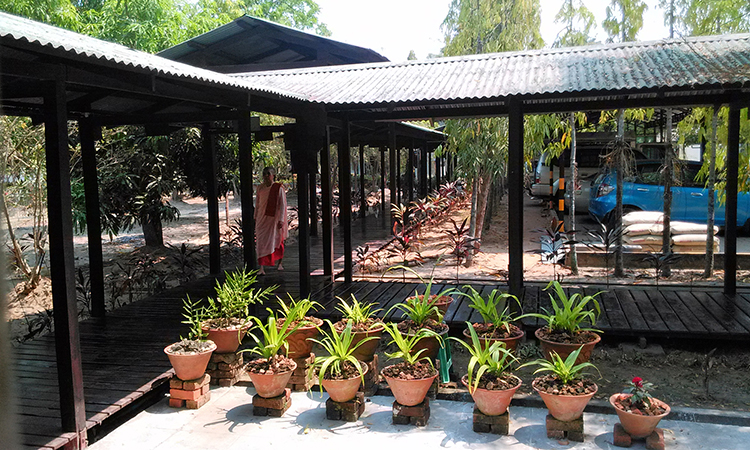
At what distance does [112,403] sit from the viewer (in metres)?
4.18

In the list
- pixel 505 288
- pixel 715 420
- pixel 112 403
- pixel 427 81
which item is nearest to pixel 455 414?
pixel 715 420

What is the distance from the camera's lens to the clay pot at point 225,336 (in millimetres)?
4828

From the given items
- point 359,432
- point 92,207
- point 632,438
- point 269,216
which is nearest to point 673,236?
point 269,216

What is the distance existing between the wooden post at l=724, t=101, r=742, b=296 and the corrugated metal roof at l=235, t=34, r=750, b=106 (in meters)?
0.72

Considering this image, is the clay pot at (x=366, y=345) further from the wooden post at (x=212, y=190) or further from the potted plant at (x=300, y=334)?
the wooden post at (x=212, y=190)

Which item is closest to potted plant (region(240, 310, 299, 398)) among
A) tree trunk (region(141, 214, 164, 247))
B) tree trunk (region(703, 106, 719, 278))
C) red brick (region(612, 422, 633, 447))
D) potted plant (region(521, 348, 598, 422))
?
potted plant (region(521, 348, 598, 422))

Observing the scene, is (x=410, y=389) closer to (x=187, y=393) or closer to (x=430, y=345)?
(x=430, y=345)

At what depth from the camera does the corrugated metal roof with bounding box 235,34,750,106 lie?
5766 millimetres

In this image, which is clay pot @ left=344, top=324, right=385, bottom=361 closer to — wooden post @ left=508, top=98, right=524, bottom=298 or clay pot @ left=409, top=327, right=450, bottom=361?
clay pot @ left=409, top=327, right=450, bottom=361

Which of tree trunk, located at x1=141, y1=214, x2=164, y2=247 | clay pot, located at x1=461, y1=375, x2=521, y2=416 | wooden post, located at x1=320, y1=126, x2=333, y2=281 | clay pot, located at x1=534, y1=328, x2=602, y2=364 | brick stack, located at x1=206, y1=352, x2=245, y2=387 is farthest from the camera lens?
tree trunk, located at x1=141, y1=214, x2=164, y2=247

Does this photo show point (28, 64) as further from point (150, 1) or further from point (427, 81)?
point (150, 1)

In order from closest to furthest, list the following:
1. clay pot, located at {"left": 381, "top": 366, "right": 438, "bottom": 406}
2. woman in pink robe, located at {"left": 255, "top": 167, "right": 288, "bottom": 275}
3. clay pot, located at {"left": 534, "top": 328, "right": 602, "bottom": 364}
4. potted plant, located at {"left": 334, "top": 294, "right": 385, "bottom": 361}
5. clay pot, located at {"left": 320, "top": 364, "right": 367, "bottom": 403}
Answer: clay pot, located at {"left": 381, "top": 366, "right": 438, "bottom": 406} → clay pot, located at {"left": 320, "top": 364, "right": 367, "bottom": 403} → clay pot, located at {"left": 534, "top": 328, "right": 602, "bottom": 364} → potted plant, located at {"left": 334, "top": 294, "right": 385, "bottom": 361} → woman in pink robe, located at {"left": 255, "top": 167, "right": 288, "bottom": 275}

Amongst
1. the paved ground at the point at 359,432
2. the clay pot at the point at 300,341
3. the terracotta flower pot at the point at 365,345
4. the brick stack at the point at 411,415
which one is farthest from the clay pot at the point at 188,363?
the brick stack at the point at 411,415

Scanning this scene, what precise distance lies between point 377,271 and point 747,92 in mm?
5290
